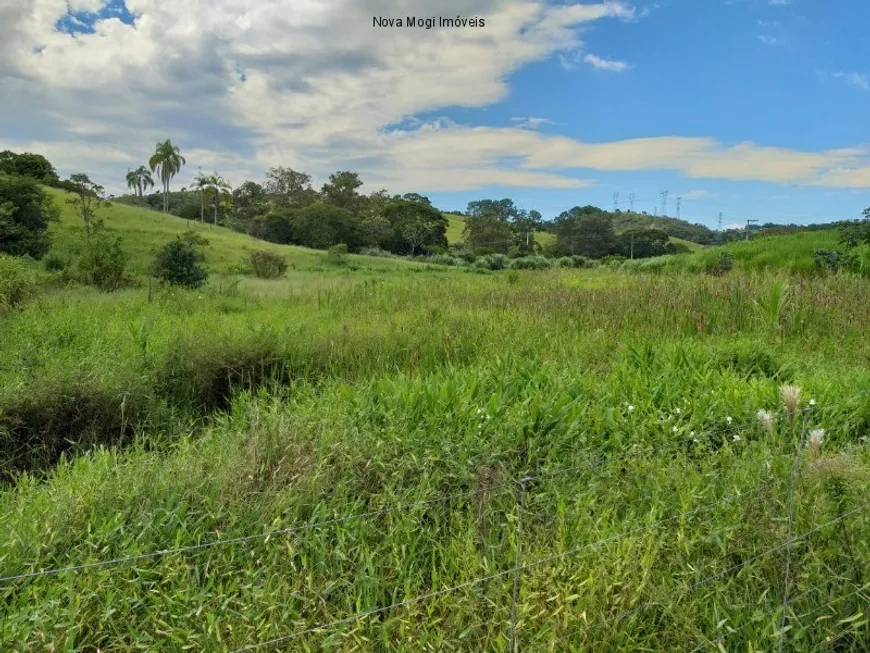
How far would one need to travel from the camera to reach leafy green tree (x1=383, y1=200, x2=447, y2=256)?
54428 millimetres

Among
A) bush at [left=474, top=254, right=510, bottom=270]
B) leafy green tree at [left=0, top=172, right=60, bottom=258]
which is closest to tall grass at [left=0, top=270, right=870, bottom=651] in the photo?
leafy green tree at [left=0, top=172, right=60, bottom=258]

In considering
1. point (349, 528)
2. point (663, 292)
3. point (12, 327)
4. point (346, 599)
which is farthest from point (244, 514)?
point (663, 292)

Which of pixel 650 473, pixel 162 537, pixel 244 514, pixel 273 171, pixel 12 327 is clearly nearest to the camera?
pixel 162 537

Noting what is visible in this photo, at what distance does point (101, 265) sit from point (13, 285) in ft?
14.6

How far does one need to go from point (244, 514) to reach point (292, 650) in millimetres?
929

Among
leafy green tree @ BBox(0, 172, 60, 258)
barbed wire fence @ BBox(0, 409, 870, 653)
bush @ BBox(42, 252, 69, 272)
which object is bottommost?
barbed wire fence @ BBox(0, 409, 870, 653)

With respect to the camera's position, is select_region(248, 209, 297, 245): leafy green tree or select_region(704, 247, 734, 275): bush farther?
select_region(248, 209, 297, 245): leafy green tree

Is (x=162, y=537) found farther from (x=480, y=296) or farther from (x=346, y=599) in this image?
(x=480, y=296)

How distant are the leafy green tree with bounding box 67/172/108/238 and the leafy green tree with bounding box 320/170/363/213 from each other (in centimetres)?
3219

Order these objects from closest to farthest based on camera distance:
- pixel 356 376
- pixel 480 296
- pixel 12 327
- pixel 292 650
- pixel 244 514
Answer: pixel 292 650, pixel 244 514, pixel 356 376, pixel 12 327, pixel 480 296

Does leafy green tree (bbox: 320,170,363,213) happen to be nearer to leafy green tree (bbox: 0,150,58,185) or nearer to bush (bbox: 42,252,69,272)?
leafy green tree (bbox: 0,150,58,185)

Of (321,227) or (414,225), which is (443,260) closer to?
(321,227)

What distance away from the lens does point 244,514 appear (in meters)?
2.96

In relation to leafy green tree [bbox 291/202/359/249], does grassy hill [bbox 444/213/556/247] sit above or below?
above
